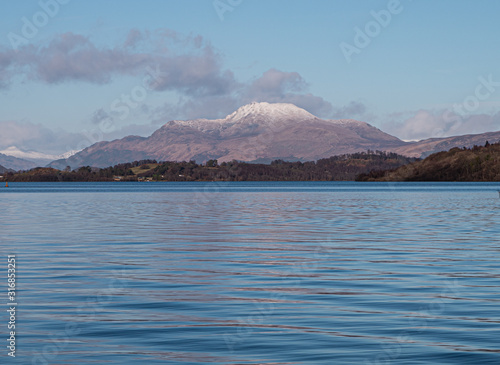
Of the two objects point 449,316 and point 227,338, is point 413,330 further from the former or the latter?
point 227,338

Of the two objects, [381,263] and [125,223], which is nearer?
[381,263]

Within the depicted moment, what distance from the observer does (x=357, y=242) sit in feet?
161

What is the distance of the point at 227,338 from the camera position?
19109 millimetres

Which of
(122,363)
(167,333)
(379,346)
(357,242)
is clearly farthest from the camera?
(357,242)

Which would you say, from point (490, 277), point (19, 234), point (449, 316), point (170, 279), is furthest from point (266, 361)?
point (19, 234)

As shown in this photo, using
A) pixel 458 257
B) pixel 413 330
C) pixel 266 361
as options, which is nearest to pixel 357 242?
pixel 458 257

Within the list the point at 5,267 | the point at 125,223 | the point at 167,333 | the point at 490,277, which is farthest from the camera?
the point at 125,223

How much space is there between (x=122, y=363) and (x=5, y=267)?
20.3 meters

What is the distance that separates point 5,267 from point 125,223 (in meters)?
37.2

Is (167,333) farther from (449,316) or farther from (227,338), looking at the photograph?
(449,316)

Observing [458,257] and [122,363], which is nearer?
[122,363]

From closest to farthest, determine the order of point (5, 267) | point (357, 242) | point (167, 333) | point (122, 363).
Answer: point (122, 363) < point (167, 333) < point (5, 267) < point (357, 242)

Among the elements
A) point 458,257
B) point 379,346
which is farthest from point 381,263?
point 379,346

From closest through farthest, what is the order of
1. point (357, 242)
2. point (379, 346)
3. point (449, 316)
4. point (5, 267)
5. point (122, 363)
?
1. point (122, 363)
2. point (379, 346)
3. point (449, 316)
4. point (5, 267)
5. point (357, 242)
